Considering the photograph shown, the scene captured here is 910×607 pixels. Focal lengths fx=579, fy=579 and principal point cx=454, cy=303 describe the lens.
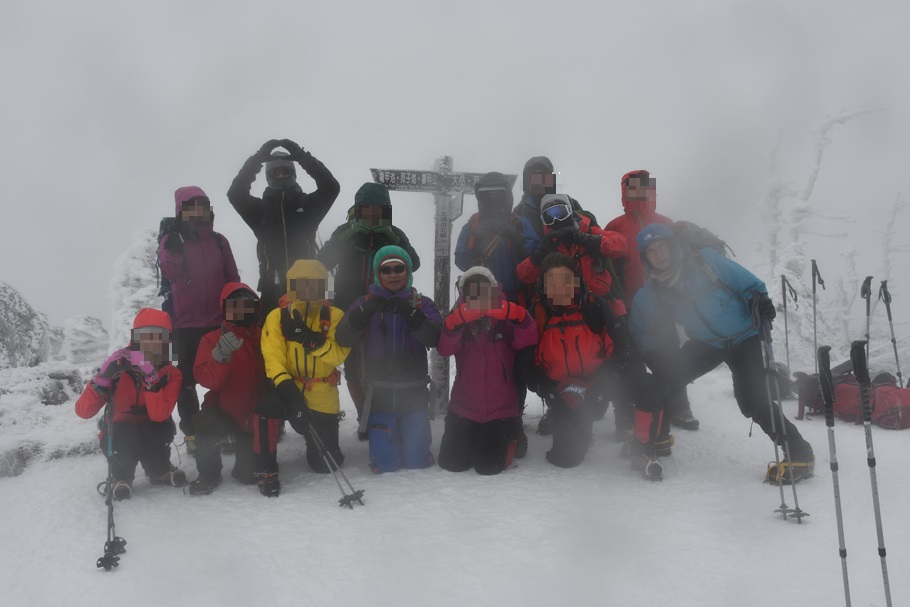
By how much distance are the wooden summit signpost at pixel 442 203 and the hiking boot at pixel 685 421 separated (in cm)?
247

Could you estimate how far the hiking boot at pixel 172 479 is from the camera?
4.74 metres

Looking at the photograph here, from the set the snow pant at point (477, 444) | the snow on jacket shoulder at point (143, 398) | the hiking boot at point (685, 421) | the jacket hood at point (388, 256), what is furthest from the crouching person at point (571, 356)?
the snow on jacket shoulder at point (143, 398)

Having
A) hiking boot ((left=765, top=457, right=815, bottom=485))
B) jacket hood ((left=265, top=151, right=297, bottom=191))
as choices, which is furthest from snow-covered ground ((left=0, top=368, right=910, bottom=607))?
jacket hood ((left=265, top=151, right=297, bottom=191))

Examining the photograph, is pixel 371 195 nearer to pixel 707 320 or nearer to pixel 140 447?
pixel 140 447

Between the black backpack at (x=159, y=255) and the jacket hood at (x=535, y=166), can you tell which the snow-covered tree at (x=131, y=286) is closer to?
the black backpack at (x=159, y=255)

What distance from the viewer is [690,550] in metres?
3.61

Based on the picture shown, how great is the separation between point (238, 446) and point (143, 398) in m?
0.85

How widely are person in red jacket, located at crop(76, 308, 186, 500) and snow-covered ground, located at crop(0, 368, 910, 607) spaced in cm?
25

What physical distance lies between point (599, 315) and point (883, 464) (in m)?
2.65

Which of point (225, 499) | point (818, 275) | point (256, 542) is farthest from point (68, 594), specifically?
point (818, 275)

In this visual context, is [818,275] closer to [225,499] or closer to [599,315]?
[599,315]

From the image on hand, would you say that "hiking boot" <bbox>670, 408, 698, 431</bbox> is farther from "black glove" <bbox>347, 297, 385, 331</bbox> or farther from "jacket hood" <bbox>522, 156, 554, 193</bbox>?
"black glove" <bbox>347, 297, 385, 331</bbox>

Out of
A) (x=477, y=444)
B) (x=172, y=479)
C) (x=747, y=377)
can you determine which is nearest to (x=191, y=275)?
(x=172, y=479)

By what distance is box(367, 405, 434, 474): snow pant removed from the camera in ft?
16.4
